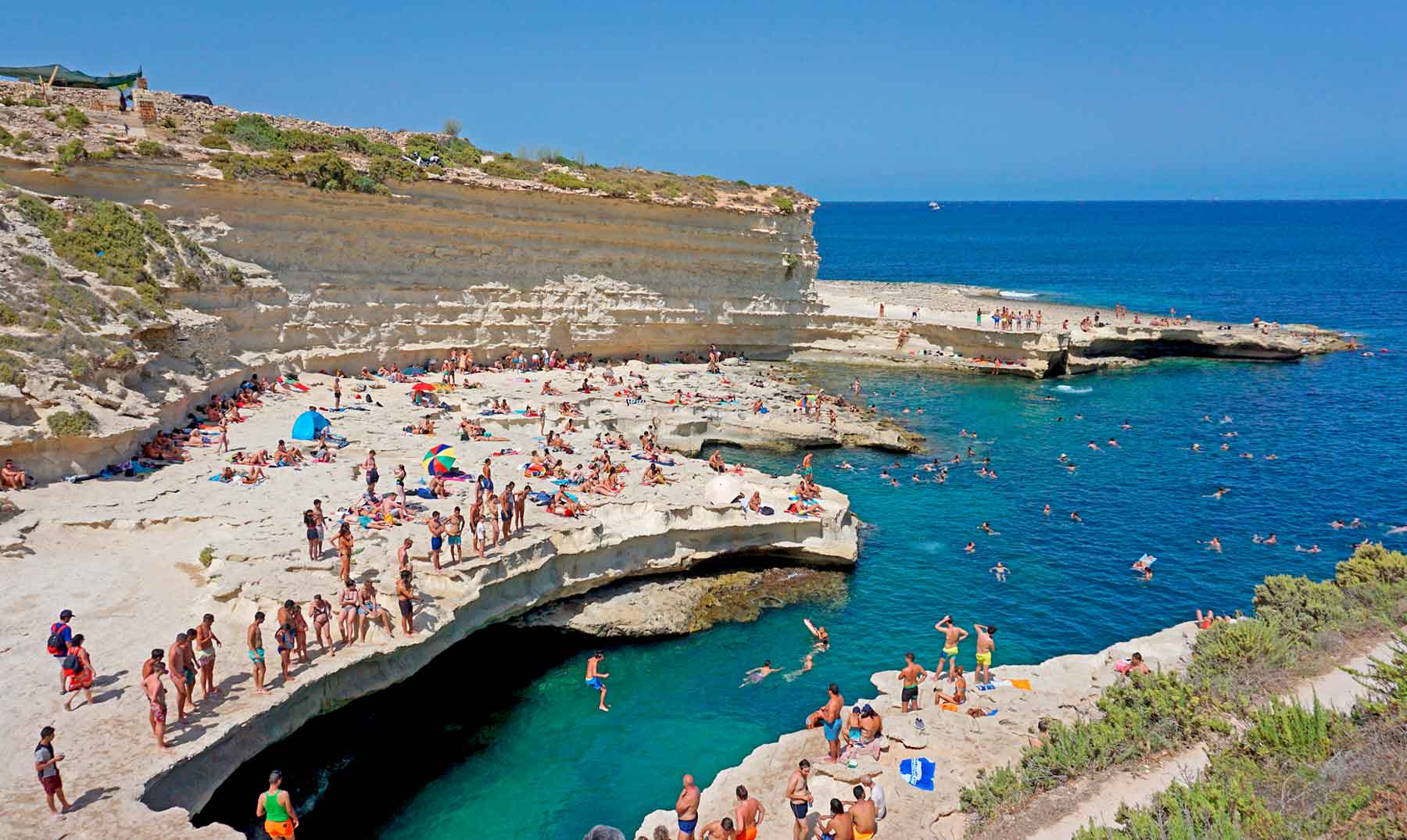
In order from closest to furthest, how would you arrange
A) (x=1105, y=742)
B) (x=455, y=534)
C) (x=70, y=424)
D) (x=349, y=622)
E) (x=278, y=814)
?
(x=278, y=814)
(x=1105, y=742)
(x=349, y=622)
(x=455, y=534)
(x=70, y=424)

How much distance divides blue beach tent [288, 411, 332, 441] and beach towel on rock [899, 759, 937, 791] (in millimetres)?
18156

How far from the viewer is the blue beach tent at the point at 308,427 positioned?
2470 centimetres

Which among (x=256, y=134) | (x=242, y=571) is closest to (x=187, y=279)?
(x=256, y=134)

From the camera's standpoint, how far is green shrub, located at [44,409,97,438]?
20125 mm

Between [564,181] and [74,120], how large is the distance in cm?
1821

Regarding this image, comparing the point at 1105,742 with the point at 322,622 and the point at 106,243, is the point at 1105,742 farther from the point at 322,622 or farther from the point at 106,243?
the point at 106,243

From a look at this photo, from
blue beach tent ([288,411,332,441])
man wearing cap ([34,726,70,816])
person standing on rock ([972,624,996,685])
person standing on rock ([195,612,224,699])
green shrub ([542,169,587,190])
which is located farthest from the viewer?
green shrub ([542,169,587,190])

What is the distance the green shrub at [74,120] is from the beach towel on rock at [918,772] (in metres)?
33.9

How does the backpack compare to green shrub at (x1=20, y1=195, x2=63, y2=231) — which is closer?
the backpack

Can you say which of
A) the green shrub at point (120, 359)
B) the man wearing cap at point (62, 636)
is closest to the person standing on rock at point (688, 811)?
the man wearing cap at point (62, 636)

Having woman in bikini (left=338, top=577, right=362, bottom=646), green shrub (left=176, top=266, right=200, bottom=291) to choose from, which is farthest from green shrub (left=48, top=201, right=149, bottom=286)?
woman in bikini (left=338, top=577, right=362, bottom=646)

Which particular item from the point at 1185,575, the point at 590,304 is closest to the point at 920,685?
the point at 1185,575

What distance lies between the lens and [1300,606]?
16938 millimetres

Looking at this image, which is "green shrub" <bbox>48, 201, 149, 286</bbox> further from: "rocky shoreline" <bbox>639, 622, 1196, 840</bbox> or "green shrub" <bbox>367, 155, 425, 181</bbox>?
"rocky shoreline" <bbox>639, 622, 1196, 840</bbox>
